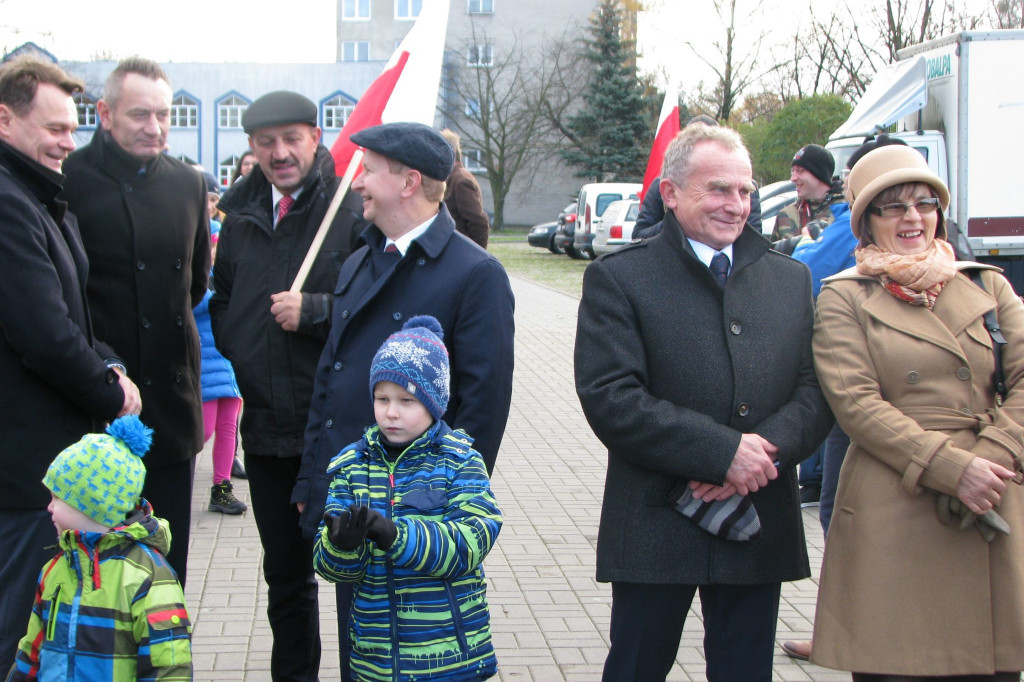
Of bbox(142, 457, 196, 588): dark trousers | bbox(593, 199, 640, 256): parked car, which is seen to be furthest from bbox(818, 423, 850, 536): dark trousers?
bbox(593, 199, 640, 256): parked car

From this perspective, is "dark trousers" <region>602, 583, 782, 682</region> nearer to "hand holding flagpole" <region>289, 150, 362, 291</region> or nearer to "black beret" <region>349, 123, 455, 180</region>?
"black beret" <region>349, 123, 455, 180</region>

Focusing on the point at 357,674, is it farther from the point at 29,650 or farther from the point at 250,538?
the point at 250,538

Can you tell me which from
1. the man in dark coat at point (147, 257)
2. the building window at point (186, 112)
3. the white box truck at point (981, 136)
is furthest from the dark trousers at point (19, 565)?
the building window at point (186, 112)

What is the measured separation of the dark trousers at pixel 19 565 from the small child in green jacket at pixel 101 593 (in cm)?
44

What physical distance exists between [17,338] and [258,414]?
2.88 ft

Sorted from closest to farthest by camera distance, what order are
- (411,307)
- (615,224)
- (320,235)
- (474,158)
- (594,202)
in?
(411,307)
(320,235)
(615,224)
(594,202)
(474,158)

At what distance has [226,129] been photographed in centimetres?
5281

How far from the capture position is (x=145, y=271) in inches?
152

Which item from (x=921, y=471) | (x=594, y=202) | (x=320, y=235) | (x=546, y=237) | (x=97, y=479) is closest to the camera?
(x=97, y=479)

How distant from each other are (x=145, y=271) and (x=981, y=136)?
10325mm

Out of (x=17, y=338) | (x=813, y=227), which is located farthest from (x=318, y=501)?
(x=813, y=227)

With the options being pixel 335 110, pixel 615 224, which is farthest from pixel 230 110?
pixel 615 224

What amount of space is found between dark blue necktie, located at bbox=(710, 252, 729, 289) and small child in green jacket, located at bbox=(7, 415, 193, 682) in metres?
1.71

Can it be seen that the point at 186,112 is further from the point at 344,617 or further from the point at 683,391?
the point at 683,391
